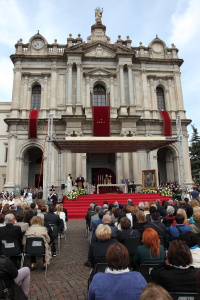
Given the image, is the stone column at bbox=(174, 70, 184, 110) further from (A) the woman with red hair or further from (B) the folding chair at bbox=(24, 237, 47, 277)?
(A) the woman with red hair

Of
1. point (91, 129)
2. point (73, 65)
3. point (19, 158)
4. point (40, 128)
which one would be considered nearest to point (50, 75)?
point (73, 65)

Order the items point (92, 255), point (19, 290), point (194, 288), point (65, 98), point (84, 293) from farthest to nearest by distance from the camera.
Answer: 1. point (65, 98)
2. point (84, 293)
3. point (92, 255)
4. point (19, 290)
5. point (194, 288)

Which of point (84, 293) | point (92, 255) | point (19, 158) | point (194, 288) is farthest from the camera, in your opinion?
point (19, 158)

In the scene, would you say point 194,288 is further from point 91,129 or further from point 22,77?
point 22,77

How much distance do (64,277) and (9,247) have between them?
1.48m

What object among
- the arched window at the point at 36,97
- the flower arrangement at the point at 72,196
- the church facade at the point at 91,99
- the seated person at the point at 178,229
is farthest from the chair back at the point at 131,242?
the arched window at the point at 36,97

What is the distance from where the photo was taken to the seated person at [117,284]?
7.42ft

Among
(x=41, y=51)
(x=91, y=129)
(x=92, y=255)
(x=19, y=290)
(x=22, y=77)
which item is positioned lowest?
(x=19, y=290)

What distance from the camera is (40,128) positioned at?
2528 cm

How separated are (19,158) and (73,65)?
12779 mm

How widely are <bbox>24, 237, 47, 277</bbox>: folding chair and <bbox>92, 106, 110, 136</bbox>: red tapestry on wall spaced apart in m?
18.2

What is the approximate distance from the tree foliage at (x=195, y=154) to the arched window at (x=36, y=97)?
27773 millimetres

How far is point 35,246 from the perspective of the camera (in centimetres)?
548

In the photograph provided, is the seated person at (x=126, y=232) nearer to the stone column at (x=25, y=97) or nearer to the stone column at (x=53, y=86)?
the stone column at (x=53, y=86)
